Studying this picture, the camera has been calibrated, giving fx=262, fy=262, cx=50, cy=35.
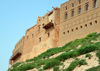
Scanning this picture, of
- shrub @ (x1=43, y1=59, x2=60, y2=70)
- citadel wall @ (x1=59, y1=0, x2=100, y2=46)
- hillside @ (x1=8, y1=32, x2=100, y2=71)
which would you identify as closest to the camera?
hillside @ (x1=8, y1=32, x2=100, y2=71)

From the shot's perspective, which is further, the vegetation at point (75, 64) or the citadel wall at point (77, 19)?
the citadel wall at point (77, 19)

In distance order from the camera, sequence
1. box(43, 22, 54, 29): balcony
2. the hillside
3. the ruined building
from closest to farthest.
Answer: the hillside, the ruined building, box(43, 22, 54, 29): balcony

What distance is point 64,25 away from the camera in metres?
28.9

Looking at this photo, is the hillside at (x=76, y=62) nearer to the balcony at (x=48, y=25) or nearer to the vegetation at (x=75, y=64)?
the vegetation at (x=75, y=64)

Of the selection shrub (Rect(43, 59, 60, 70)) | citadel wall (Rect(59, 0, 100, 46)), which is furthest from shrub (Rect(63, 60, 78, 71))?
citadel wall (Rect(59, 0, 100, 46))

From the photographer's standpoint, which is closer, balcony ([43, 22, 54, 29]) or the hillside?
the hillside

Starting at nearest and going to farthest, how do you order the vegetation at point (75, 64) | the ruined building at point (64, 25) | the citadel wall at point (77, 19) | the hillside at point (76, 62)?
the hillside at point (76, 62), the vegetation at point (75, 64), the citadel wall at point (77, 19), the ruined building at point (64, 25)

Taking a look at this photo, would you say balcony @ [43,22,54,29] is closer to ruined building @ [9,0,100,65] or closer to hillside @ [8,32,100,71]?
ruined building @ [9,0,100,65]

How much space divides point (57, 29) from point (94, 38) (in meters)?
7.08

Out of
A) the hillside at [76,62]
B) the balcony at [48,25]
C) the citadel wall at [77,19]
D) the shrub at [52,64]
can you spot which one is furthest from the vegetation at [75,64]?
the balcony at [48,25]

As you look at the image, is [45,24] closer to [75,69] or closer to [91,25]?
[91,25]

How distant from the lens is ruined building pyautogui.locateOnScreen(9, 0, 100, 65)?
26.0 metres

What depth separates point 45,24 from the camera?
31.8 meters

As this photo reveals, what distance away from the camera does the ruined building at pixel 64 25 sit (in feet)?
85.4
